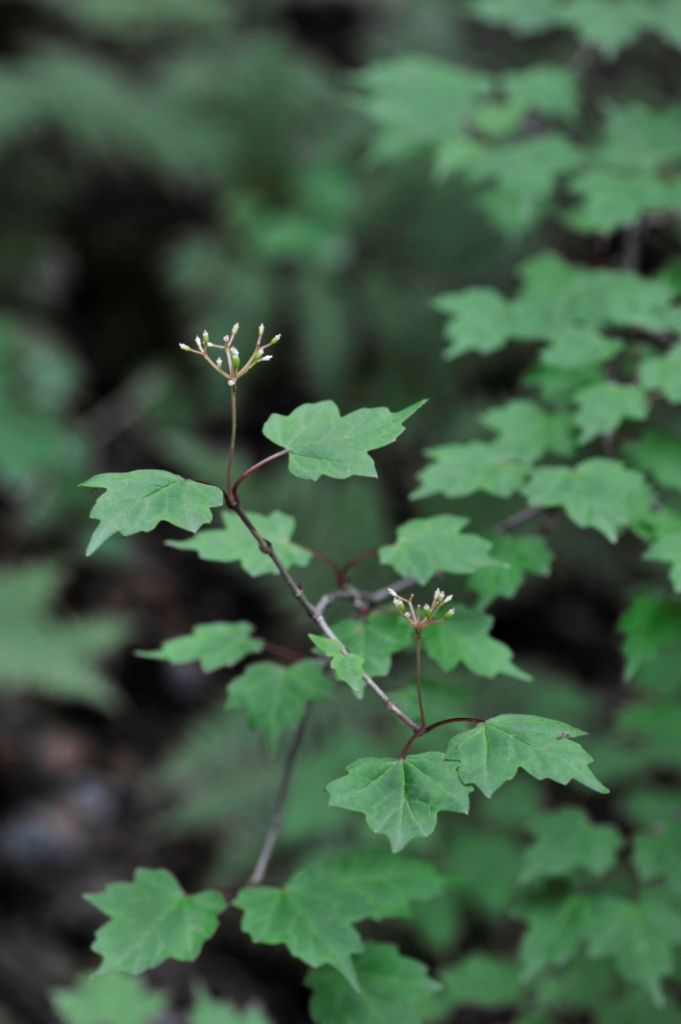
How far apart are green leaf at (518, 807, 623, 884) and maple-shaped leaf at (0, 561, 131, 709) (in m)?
1.62

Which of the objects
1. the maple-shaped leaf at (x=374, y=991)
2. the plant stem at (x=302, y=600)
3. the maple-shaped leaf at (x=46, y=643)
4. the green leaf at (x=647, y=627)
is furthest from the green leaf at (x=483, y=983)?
the maple-shaped leaf at (x=46, y=643)

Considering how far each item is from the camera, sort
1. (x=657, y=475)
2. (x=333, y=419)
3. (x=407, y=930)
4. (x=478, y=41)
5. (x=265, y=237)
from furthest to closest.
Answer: (x=478, y=41) < (x=265, y=237) < (x=407, y=930) < (x=657, y=475) < (x=333, y=419)

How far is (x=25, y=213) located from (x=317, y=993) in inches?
156

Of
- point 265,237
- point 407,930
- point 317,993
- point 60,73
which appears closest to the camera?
point 317,993

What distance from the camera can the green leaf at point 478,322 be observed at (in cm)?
159

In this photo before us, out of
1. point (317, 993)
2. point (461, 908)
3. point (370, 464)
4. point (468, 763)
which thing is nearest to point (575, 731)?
point (468, 763)

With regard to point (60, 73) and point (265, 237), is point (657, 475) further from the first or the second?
point (60, 73)

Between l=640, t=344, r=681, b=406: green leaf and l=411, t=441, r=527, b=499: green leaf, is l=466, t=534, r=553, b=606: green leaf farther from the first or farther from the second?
l=640, t=344, r=681, b=406: green leaf

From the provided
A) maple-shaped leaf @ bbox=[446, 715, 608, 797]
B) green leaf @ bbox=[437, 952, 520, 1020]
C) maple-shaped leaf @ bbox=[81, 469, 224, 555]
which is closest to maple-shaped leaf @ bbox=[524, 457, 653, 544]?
maple-shaped leaf @ bbox=[446, 715, 608, 797]

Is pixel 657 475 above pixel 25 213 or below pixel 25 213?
above

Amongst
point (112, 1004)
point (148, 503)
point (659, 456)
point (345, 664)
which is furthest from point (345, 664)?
point (112, 1004)

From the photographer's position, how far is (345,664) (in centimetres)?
96

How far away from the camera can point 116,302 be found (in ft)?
15.3

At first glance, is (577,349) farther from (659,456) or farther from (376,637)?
(376,637)
